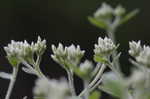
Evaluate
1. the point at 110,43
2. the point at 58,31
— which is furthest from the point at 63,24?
the point at 110,43

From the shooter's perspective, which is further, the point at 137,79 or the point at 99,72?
the point at 99,72

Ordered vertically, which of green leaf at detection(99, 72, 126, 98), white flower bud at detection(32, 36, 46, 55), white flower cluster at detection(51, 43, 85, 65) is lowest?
green leaf at detection(99, 72, 126, 98)

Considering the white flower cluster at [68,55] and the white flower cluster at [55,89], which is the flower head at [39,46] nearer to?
the white flower cluster at [68,55]

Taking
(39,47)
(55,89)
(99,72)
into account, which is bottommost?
(55,89)

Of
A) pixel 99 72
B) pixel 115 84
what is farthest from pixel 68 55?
pixel 115 84

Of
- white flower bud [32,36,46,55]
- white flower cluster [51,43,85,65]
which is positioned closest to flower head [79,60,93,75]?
white flower cluster [51,43,85,65]

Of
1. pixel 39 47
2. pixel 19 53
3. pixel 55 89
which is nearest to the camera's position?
pixel 55 89

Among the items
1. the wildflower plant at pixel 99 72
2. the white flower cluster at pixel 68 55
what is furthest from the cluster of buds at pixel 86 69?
the white flower cluster at pixel 68 55

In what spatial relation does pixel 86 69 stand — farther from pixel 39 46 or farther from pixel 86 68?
pixel 39 46

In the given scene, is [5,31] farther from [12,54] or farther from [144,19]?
[12,54]

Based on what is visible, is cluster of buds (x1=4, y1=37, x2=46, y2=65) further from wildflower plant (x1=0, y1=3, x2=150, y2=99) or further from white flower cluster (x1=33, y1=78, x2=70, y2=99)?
white flower cluster (x1=33, y1=78, x2=70, y2=99)

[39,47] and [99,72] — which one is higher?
[39,47]
